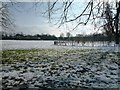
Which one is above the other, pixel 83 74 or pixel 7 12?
pixel 7 12

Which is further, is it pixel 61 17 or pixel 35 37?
pixel 35 37

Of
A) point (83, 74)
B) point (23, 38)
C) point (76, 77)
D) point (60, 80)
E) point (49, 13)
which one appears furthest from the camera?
point (23, 38)

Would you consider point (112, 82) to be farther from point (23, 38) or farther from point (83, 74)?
point (23, 38)

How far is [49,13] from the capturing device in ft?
21.1

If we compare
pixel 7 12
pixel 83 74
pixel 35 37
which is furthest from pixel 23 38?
pixel 83 74

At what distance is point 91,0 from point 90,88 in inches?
109

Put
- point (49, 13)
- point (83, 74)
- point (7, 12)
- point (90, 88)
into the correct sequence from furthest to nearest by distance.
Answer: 1. point (7, 12)
2. point (83, 74)
3. point (49, 13)
4. point (90, 88)

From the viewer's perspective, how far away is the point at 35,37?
327 ft

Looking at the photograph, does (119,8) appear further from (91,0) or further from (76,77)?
(76,77)

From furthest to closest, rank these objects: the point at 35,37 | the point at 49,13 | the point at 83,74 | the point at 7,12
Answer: the point at 35,37, the point at 7,12, the point at 83,74, the point at 49,13

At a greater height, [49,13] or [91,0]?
[91,0]

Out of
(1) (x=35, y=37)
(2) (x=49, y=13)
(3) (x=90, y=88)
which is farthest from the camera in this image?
(1) (x=35, y=37)

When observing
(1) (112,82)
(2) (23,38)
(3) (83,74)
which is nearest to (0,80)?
(3) (83,74)

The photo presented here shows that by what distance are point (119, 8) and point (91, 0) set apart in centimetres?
95
